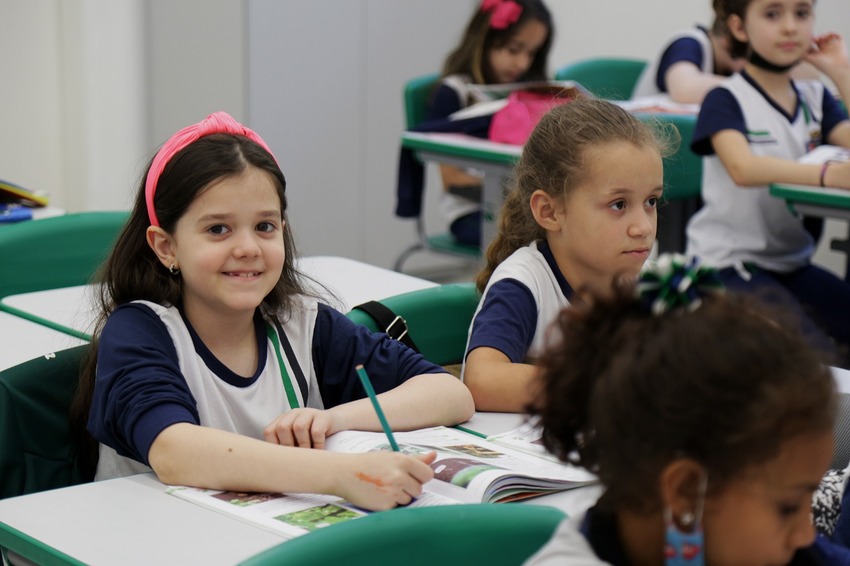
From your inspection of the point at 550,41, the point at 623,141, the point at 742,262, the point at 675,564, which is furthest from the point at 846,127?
the point at 675,564

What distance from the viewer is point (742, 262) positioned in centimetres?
297

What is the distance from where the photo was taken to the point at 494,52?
158 inches

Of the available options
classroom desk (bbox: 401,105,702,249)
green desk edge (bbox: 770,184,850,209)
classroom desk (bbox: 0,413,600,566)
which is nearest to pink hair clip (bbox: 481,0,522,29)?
classroom desk (bbox: 401,105,702,249)

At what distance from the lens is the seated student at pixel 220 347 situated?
55.5 inches

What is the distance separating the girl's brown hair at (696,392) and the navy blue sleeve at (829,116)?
7.92 ft

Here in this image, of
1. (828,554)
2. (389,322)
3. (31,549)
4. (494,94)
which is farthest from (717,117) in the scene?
(31,549)

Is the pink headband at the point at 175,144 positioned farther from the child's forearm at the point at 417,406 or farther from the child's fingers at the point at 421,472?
the child's fingers at the point at 421,472

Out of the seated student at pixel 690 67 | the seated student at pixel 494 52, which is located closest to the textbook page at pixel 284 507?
the seated student at pixel 494 52

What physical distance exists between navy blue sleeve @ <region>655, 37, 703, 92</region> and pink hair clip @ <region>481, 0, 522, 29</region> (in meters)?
0.58

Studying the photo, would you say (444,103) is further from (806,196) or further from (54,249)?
(54,249)

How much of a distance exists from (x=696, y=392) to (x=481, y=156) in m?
2.63

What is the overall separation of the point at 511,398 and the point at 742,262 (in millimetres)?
1452

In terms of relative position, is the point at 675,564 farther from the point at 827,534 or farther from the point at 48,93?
the point at 48,93

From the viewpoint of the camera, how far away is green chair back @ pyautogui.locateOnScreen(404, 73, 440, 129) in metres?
3.85
